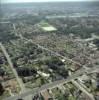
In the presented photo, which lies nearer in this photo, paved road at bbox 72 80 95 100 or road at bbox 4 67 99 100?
paved road at bbox 72 80 95 100

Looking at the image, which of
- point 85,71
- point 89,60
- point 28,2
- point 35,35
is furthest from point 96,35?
point 28,2

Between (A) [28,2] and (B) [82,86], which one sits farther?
(A) [28,2]

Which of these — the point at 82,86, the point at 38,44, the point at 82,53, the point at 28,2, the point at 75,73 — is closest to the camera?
the point at 82,86

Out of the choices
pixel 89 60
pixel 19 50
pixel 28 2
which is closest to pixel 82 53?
pixel 89 60

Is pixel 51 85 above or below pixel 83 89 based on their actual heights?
above

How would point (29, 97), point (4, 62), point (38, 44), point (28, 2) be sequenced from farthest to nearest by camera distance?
point (28, 2)
point (38, 44)
point (4, 62)
point (29, 97)

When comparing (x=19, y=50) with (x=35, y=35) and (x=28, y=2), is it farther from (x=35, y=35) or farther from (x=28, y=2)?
(x=28, y=2)

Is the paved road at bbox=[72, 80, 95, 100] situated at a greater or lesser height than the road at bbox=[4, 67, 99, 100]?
lesser

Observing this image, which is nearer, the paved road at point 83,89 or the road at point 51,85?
the paved road at point 83,89

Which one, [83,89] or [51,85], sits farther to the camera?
[51,85]

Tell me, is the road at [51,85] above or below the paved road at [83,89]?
above
